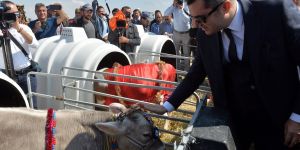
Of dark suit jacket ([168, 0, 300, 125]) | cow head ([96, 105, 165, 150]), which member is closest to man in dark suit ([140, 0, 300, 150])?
dark suit jacket ([168, 0, 300, 125])

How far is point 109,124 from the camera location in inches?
100

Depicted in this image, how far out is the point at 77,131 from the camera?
288 cm

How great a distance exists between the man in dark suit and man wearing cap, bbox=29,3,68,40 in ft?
16.4

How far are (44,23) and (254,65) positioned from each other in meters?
6.04

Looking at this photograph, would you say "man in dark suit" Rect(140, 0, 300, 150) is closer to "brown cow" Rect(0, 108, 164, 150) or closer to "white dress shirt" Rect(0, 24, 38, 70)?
"brown cow" Rect(0, 108, 164, 150)

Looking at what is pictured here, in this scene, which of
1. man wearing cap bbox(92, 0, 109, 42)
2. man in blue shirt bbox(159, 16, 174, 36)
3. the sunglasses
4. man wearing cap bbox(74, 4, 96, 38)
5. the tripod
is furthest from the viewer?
man in blue shirt bbox(159, 16, 174, 36)

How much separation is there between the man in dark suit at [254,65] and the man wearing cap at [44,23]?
4.99 metres

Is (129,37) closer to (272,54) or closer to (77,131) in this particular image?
(77,131)

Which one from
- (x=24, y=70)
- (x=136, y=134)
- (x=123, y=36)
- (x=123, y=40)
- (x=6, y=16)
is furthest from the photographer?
(x=123, y=36)

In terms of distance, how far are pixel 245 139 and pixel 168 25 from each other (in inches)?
385

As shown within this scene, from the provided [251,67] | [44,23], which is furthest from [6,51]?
[251,67]

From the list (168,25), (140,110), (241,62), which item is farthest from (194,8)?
(168,25)

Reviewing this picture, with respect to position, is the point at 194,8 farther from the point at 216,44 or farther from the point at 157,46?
the point at 157,46

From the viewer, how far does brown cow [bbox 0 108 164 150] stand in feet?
8.63
